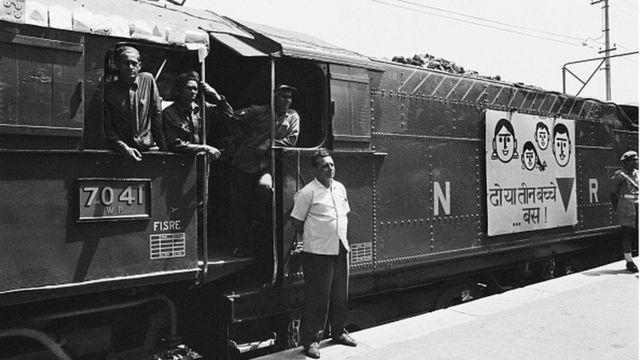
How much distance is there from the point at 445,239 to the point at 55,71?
449cm

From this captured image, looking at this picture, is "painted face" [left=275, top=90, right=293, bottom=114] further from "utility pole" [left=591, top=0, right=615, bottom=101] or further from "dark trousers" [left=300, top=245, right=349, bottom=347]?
"utility pole" [left=591, top=0, right=615, bottom=101]

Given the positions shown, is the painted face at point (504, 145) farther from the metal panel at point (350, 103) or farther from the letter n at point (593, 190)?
the metal panel at point (350, 103)

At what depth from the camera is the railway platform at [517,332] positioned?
170 inches

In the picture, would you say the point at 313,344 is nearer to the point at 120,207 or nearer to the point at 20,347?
the point at 120,207

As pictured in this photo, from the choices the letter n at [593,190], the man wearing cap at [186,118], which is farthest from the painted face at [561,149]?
the man wearing cap at [186,118]

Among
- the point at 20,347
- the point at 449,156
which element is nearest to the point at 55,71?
the point at 20,347

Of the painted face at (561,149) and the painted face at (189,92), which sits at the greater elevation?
the painted face at (189,92)

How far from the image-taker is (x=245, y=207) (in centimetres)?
505

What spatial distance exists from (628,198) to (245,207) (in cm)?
572

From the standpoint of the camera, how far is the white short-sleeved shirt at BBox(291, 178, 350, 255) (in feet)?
14.7

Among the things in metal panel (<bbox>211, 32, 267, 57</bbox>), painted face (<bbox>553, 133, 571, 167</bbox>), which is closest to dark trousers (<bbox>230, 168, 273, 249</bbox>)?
metal panel (<bbox>211, 32, 267, 57</bbox>)

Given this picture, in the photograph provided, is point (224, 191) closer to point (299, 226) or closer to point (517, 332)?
point (299, 226)

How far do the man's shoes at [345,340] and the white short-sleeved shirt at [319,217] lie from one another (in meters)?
0.69

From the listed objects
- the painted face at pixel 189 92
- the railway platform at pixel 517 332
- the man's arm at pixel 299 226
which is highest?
the painted face at pixel 189 92
